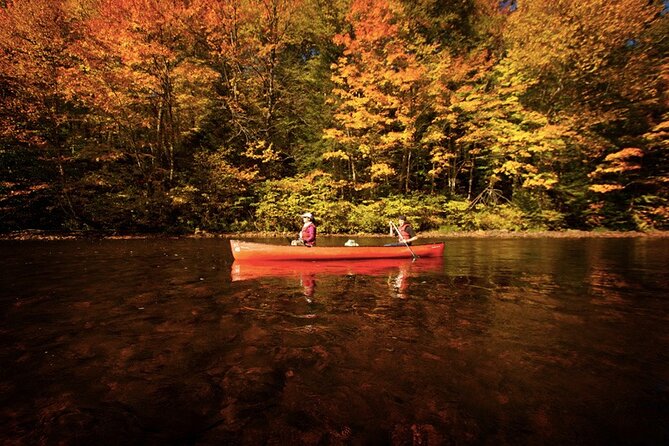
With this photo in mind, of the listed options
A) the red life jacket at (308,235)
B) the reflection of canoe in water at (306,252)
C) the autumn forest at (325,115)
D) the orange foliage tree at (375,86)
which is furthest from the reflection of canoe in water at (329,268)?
the orange foliage tree at (375,86)

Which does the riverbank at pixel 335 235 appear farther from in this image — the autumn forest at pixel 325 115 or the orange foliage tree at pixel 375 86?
the orange foliage tree at pixel 375 86

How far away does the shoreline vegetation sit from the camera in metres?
17.7

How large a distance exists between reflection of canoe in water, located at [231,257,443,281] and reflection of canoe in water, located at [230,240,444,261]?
0.79ft

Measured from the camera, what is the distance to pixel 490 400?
10.6 feet

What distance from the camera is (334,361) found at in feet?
13.3

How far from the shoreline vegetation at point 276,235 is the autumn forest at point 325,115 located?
2.09 feet

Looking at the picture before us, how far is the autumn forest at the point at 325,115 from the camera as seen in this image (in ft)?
58.2

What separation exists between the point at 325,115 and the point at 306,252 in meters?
14.3

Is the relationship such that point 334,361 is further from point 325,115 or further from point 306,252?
point 325,115

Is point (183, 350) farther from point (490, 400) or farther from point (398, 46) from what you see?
point (398, 46)

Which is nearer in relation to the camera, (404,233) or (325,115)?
(404,233)

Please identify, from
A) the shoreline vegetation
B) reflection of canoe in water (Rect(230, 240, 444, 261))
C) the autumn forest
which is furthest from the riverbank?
reflection of canoe in water (Rect(230, 240, 444, 261))

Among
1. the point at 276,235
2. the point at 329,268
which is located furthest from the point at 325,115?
the point at 329,268

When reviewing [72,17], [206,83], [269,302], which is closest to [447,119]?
[206,83]
